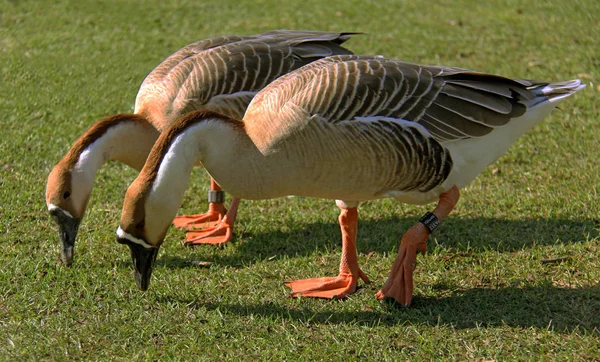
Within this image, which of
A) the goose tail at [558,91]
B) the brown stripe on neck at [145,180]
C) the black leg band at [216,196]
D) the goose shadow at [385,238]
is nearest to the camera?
the brown stripe on neck at [145,180]

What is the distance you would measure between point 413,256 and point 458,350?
0.74 meters

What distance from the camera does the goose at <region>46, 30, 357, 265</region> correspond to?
489 centimetres

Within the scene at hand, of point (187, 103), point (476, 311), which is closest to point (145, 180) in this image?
point (187, 103)

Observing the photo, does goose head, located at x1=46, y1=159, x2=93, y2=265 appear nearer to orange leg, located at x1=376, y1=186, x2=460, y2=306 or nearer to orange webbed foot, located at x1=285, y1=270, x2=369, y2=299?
orange webbed foot, located at x1=285, y1=270, x2=369, y2=299

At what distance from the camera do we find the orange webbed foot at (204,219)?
6.05m

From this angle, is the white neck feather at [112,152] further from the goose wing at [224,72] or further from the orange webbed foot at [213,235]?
the orange webbed foot at [213,235]

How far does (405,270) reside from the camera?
475 cm

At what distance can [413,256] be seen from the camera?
4.78 metres

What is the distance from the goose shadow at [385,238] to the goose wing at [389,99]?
3.35ft

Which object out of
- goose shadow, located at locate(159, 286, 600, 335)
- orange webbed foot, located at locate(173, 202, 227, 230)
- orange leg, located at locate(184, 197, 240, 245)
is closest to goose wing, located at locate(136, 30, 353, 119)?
orange leg, located at locate(184, 197, 240, 245)

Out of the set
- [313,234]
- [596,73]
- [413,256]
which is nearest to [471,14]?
[596,73]

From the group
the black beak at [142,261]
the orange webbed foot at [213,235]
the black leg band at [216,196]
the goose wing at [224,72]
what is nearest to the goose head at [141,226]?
→ the black beak at [142,261]

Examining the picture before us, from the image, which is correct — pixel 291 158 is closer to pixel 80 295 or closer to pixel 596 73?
pixel 80 295

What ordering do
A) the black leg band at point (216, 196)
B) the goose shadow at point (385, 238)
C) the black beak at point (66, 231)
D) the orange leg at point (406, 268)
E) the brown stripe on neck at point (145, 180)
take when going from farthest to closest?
the black leg band at point (216, 196), the goose shadow at point (385, 238), the black beak at point (66, 231), the orange leg at point (406, 268), the brown stripe on neck at point (145, 180)
